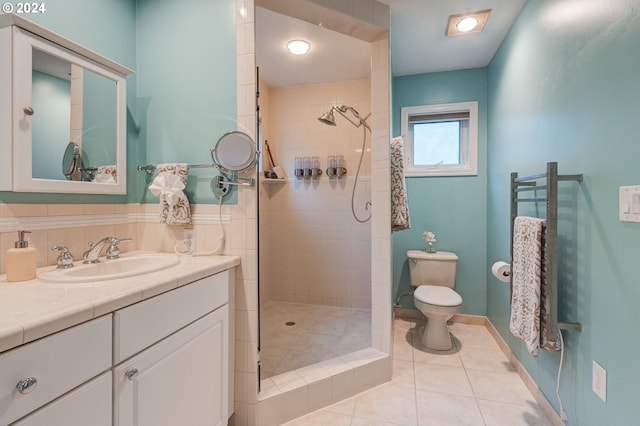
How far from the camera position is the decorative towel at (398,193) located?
79.0 inches

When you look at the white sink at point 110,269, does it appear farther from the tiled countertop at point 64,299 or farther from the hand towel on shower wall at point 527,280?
the hand towel on shower wall at point 527,280

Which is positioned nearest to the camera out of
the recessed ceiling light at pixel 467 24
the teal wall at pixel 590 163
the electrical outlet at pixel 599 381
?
the teal wall at pixel 590 163

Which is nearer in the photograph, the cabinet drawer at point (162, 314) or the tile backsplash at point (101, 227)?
the cabinet drawer at point (162, 314)

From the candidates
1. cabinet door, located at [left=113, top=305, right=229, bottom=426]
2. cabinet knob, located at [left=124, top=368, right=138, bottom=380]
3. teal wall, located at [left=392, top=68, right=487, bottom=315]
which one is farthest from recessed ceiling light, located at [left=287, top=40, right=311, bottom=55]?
cabinet knob, located at [left=124, top=368, right=138, bottom=380]

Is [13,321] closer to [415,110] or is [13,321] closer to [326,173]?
[326,173]

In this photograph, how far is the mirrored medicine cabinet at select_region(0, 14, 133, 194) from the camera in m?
1.12

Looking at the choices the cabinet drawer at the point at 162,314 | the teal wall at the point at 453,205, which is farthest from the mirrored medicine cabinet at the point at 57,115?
the teal wall at the point at 453,205

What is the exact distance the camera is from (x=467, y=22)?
2.07 metres

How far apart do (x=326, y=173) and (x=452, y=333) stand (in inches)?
78.0

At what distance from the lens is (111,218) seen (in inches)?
61.6

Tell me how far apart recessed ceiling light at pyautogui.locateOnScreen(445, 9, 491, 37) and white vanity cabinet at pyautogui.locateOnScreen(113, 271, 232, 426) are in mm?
2295

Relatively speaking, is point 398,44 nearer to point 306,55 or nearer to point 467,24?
point 467,24

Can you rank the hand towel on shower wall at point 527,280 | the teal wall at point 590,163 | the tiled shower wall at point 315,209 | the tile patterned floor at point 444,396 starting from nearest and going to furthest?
the teal wall at point 590,163 → the hand towel on shower wall at point 527,280 → the tile patterned floor at point 444,396 → the tiled shower wall at point 315,209

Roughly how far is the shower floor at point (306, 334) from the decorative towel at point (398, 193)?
1.07 metres
